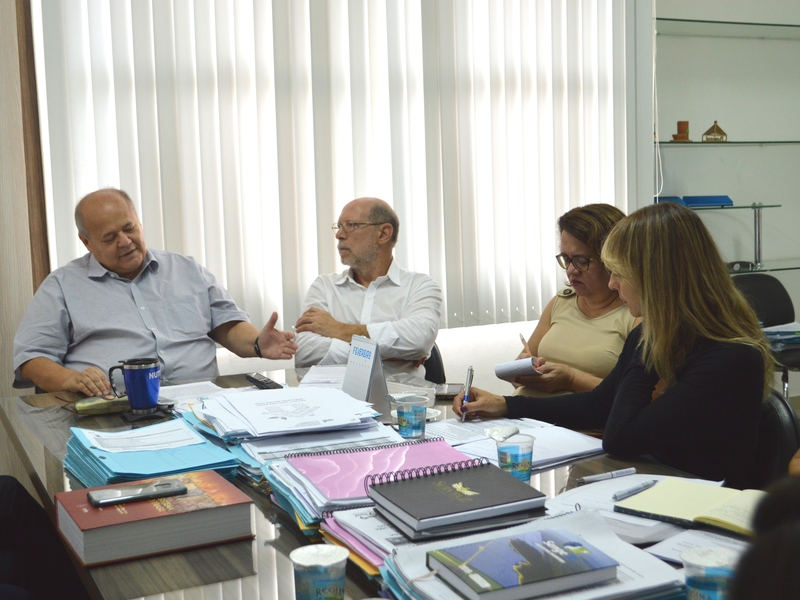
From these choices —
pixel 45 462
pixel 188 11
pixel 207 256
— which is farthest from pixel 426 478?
pixel 188 11

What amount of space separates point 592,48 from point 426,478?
12.1 feet

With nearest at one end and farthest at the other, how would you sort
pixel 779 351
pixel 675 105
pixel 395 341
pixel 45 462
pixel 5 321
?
pixel 45 462 < pixel 395 341 < pixel 5 321 < pixel 779 351 < pixel 675 105

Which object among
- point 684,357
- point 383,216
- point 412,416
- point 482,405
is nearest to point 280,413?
point 412,416

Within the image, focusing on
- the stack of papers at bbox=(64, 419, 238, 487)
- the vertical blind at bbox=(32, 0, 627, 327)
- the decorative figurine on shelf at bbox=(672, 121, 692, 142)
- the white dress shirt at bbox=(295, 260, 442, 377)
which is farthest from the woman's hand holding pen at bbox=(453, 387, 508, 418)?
the decorative figurine on shelf at bbox=(672, 121, 692, 142)

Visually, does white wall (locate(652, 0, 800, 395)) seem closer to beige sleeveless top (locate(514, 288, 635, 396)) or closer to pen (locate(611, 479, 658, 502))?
beige sleeveless top (locate(514, 288, 635, 396))

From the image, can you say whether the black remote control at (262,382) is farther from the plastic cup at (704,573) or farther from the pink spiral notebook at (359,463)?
the plastic cup at (704,573)

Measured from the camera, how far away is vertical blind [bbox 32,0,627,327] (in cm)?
336

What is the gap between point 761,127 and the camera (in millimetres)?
4809

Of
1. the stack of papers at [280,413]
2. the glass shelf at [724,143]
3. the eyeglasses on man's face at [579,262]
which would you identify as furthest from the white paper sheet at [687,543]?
the glass shelf at [724,143]

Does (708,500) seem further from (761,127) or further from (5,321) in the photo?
(761,127)

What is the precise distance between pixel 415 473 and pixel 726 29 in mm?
4214

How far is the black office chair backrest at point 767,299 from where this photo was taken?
3887 mm

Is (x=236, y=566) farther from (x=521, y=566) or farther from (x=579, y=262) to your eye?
(x=579, y=262)

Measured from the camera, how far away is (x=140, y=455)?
152 centimetres
